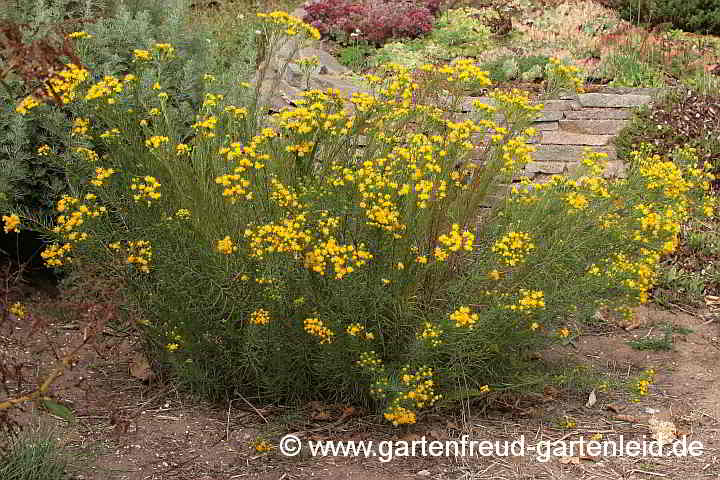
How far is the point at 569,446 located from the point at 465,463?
496 millimetres

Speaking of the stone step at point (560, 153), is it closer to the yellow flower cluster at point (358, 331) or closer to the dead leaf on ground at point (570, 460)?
the dead leaf on ground at point (570, 460)

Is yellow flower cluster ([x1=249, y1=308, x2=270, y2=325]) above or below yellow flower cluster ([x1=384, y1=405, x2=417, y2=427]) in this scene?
above

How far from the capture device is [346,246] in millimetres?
3006

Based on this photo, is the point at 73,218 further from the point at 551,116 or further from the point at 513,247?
the point at 551,116

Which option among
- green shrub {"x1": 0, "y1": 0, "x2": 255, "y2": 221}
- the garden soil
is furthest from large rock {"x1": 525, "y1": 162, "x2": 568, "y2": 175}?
green shrub {"x1": 0, "y1": 0, "x2": 255, "y2": 221}

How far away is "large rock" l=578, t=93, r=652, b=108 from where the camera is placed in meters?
6.52

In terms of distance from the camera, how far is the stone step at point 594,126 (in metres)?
6.39

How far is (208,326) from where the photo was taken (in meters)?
3.36

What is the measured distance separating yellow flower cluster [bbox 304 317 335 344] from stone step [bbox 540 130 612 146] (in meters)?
3.97

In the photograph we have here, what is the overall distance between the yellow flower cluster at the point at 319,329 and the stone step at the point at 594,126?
4169 mm

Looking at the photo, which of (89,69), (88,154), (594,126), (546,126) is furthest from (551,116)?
(88,154)

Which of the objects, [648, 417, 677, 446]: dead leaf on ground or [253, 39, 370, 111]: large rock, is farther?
[253, 39, 370, 111]: large rock

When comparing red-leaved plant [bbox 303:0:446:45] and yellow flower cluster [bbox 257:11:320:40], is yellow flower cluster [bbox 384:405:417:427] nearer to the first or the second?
yellow flower cluster [bbox 257:11:320:40]

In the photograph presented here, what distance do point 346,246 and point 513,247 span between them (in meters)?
0.65
